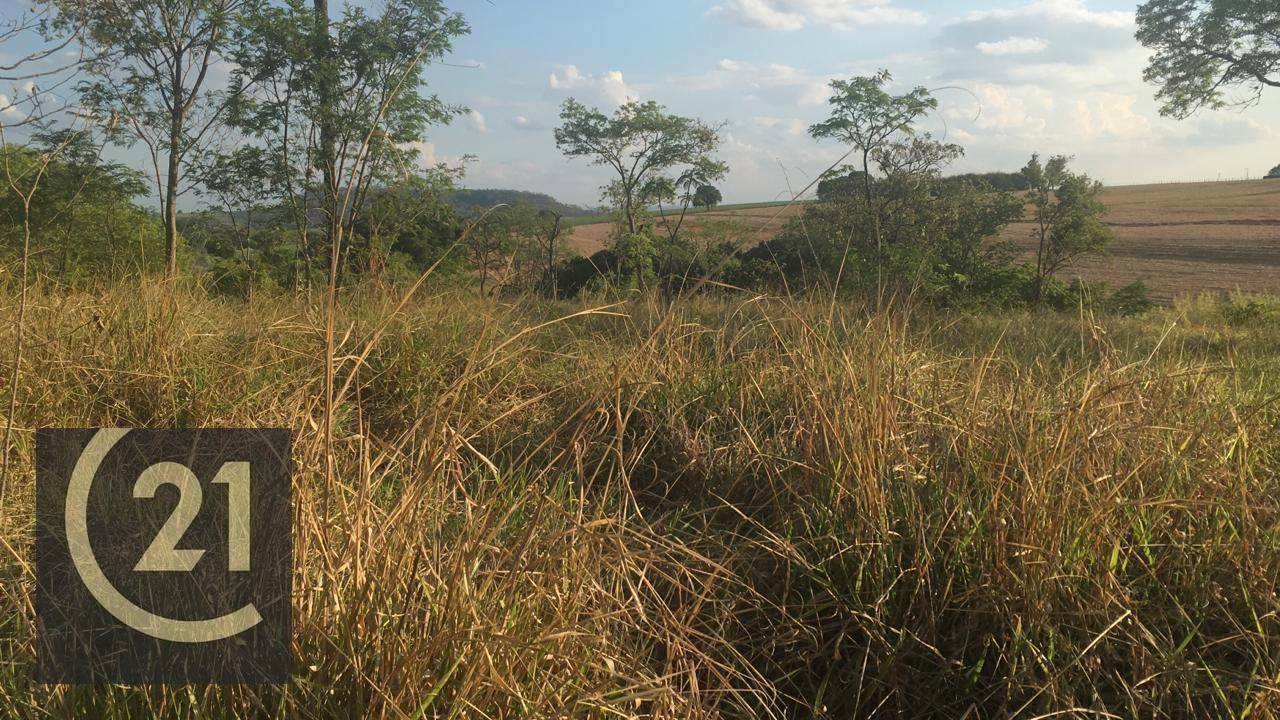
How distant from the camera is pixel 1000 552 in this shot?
2.07 meters

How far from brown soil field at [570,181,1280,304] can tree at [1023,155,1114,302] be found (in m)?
1.01

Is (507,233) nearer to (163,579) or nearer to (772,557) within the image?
(772,557)

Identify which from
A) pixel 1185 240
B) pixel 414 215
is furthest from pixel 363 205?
pixel 1185 240

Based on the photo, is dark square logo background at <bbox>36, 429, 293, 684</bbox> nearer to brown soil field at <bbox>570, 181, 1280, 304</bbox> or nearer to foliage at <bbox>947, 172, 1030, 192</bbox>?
brown soil field at <bbox>570, 181, 1280, 304</bbox>

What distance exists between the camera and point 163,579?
1.83 metres

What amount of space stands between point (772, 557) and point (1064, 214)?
624 inches

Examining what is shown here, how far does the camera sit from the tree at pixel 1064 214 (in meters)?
15.4

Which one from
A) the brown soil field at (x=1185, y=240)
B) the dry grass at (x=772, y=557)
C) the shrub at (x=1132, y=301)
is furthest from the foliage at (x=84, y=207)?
the shrub at (x=1132, y=301)

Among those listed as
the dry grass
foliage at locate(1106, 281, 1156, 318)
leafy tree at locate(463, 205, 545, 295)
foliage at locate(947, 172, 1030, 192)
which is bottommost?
the dry grass

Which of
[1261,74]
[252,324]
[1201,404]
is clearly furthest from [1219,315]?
[252,324]

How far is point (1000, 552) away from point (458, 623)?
4.69 ft

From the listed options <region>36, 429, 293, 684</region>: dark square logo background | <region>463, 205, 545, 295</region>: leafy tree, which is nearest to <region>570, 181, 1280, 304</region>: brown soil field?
<region>463, 205, 545, 295</region>: leafy tree

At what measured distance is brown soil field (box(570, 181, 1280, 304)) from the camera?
2273 cm

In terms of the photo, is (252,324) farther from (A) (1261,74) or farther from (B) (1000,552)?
(A) (1261,74)
